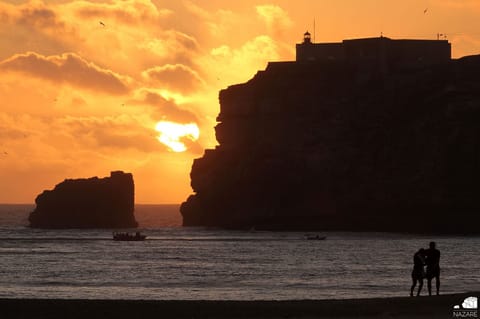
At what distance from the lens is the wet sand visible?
143 feet

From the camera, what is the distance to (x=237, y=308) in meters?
47.1

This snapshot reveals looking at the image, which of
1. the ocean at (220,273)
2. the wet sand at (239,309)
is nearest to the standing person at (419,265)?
the wet sand at (239,309)

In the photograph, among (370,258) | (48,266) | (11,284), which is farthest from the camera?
(370,258)

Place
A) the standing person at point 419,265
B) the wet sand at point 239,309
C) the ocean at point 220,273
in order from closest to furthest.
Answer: the wet sand at point 239,309
the standing person at point 419,265
the ocean at point 220,273

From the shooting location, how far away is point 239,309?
46688mm

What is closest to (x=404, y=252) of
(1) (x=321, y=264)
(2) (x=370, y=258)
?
(2) (x=370, y=258)

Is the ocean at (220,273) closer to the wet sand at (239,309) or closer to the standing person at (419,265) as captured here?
the standing person at (419,265)

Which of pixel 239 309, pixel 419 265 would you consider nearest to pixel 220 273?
pixel 419 265

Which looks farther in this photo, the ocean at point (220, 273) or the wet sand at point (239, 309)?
the ocean at point (220, 273)

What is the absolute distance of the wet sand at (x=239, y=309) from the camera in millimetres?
43469

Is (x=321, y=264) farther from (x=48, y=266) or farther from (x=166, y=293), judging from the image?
(x=166, y=293)

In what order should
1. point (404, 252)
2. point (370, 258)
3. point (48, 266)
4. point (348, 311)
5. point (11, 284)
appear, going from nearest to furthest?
point (348, 311)
point (11, 284)
point (48, 266)
point (370, 258)
point (404, 252)

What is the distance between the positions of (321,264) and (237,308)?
6393cm

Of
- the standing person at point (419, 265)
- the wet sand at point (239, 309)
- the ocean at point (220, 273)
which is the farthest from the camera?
the ocean at point (220, 273)
